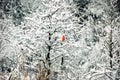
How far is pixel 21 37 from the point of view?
56.9ft

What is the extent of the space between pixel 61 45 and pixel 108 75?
3.59 metres

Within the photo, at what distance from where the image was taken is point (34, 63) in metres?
16.2

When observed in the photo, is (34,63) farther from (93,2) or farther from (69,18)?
→ (93,2)

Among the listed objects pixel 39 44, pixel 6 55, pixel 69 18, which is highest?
pixel 69 18

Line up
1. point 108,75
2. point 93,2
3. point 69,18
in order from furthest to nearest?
point 93,2
point 69,18
point 108,75

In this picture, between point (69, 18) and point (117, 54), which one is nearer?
point (117, 54)

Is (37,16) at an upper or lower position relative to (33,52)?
upper

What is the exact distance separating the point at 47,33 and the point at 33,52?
1436 millimetres

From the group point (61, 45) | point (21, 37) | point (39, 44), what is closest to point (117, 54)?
point (61, 45)

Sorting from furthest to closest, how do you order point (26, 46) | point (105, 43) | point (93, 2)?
1. point (93, 2)
2. point (26, 46)
3. point (105, 43)

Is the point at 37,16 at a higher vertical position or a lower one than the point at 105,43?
higher

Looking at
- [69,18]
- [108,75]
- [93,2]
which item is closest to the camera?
[108,75]

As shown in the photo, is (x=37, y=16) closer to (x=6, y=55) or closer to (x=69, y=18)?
(x=69, y=18)

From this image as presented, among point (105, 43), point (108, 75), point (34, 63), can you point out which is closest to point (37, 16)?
point (34, 63)
